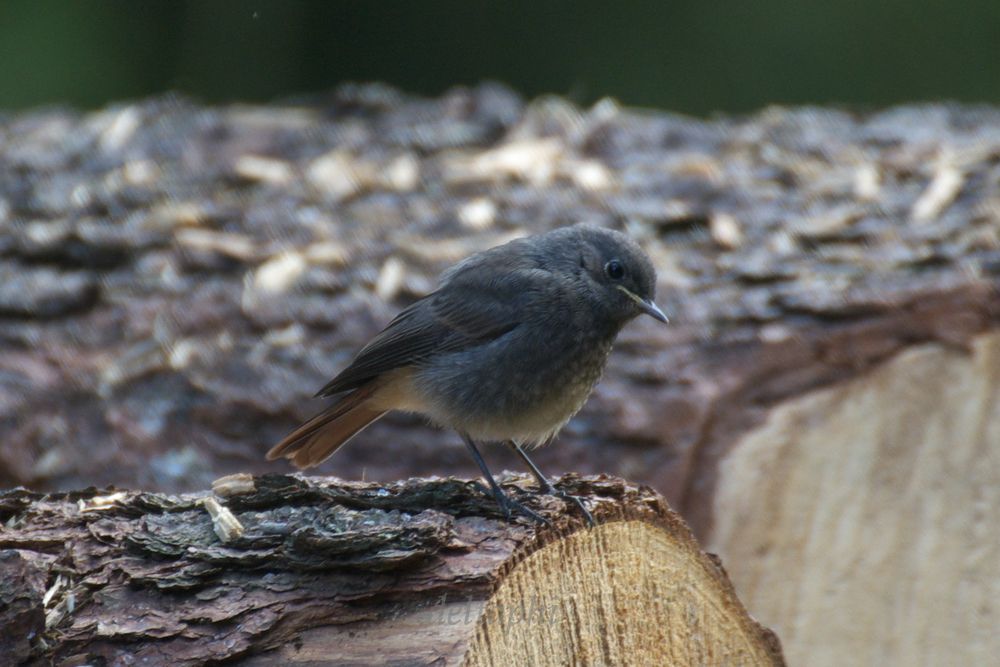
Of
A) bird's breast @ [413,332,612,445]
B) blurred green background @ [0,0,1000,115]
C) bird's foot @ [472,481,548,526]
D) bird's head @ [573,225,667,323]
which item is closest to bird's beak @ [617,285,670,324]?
bird's head @ [573,225,667,323]

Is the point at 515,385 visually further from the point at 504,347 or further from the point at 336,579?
the point at 336,579

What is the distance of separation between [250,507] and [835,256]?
2.74 metres

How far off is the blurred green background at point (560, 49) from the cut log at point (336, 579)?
25.2ft

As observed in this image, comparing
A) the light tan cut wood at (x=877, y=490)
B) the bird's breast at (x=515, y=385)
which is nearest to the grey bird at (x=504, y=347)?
the bird's breast at (x=515, y=385)

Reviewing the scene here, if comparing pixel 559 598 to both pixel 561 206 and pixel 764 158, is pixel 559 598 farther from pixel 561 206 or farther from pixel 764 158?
pixel 764 158

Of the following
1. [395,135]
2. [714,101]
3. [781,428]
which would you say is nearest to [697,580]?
[781,428]

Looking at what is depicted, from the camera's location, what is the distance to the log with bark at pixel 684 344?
4383mm

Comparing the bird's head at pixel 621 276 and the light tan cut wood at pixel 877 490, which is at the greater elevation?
the bird's head at pixel 621 276

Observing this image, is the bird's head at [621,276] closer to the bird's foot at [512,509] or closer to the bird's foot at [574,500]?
the bird's foot at [574,500]

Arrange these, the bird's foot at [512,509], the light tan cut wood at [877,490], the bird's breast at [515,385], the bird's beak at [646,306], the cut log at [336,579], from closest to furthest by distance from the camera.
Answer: the cut log at [336,579] → the bird's foot at [512,509] → the bird's breast at [515,385] → the bird's beak at [646,306] → the light tan cut wood at [877,490]

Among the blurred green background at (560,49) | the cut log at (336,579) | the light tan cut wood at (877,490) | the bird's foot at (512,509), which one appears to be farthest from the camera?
the blurred green background at (560,49)

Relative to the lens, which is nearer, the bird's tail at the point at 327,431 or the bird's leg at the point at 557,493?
the bird's leg at the point at 557,493

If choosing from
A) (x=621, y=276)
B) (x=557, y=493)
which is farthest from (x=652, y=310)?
(x=557, y=493)

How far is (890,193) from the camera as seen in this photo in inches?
204
